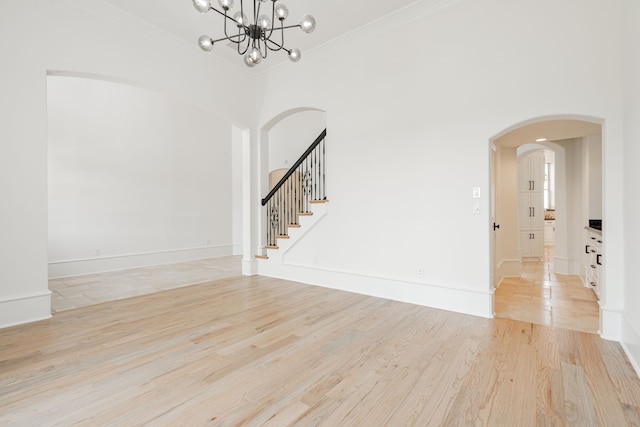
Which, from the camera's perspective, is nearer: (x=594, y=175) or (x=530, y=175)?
(x=594, y=175)

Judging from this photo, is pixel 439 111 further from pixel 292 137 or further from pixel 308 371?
pixel 292 137

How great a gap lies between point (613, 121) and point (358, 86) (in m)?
2.86

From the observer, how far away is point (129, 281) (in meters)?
5.61

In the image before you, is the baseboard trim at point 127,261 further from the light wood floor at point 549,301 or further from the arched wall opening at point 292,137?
the light wood floor at point 549,301

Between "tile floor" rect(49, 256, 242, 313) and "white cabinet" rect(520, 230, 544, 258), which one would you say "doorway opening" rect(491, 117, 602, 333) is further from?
"tile floor" rect(49, 256, 242, 313)

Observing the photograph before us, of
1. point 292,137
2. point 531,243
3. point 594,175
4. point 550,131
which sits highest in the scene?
point 292,137

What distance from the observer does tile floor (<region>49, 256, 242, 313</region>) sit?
452 cm

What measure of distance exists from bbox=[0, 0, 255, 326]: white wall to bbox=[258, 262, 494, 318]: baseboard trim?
324cm


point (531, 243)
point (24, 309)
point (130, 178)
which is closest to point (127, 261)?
point (130, 178)

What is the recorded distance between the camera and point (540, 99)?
3248 millimetres

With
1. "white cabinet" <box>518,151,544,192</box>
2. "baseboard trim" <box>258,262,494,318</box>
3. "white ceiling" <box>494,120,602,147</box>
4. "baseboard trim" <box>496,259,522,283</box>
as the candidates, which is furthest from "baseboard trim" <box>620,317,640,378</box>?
"white cabinet" <box>518,151,544,192</box>

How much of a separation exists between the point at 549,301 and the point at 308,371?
3.56m

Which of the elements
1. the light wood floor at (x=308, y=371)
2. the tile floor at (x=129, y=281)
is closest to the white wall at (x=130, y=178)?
the tile floor at (x=129, y=281)

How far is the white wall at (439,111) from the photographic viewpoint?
3068 mm
